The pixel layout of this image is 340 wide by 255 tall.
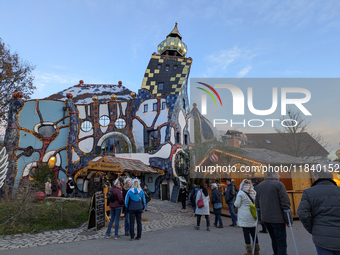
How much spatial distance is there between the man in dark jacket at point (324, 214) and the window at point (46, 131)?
21.8 meters

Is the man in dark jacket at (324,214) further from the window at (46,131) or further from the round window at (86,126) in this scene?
the window at (46,131)

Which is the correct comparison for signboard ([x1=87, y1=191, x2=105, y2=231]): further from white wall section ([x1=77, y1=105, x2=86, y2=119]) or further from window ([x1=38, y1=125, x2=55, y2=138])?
window ([x1=38, y1=125, x2=55, y2=138])

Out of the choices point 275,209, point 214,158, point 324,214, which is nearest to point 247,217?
point 275,209

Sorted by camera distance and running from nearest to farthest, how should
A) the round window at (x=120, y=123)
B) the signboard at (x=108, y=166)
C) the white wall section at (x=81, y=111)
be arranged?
the signboard at (x=108, y=166) → the round window at (x=120, y=123) → the white wall section at (x=81, y=111)

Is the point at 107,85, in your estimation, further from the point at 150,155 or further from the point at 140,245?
the point at 140,245

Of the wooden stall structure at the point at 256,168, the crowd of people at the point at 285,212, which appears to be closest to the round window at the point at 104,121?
the wooden stall structure at the point at 256,168

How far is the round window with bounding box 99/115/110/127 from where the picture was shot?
21.2m

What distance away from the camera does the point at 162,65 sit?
23.0 m

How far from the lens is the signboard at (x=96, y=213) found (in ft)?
21.8

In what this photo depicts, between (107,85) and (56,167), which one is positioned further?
(107,85)

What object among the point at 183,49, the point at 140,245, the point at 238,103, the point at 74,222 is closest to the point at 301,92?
the point at 238,103

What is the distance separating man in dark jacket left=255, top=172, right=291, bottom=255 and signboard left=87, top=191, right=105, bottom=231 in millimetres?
4388

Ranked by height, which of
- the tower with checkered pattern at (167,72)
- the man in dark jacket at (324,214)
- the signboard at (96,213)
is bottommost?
the signboard at (96,213)

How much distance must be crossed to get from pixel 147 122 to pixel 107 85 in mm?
8404
